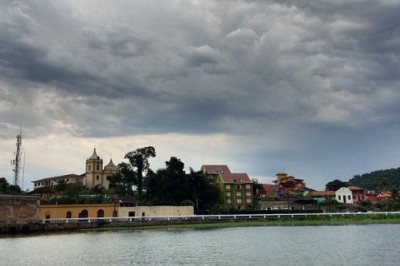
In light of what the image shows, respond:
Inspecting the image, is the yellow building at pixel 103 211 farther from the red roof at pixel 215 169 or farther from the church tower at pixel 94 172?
the church tower at pixel 94 172

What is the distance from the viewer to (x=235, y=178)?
116 m

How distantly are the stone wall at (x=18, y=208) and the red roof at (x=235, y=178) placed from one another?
52.9 meters

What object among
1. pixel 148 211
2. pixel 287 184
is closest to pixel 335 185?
pixel 287 184

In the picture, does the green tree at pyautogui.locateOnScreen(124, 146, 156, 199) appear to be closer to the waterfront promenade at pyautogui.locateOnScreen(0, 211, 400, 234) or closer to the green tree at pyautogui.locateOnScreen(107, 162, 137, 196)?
the green tree at pyautogui.locateOnScreen(107, 162, 137, 196)

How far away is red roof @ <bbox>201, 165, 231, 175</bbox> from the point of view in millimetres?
118000

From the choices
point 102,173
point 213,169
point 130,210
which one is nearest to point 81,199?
point 130,210

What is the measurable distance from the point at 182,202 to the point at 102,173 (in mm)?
55975

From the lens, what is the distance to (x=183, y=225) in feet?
243

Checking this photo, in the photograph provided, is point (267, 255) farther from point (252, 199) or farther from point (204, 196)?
point (252, 199)

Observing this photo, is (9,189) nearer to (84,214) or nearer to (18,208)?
(84,214)

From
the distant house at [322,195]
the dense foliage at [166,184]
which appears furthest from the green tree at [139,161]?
the distant house at [322,195]

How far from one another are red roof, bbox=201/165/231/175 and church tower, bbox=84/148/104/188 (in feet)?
123

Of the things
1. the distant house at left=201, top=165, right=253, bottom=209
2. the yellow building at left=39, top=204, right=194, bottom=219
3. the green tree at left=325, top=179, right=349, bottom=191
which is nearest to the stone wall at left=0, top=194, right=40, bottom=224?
the yellow building at left=39, top=204, right=194, bottom=219

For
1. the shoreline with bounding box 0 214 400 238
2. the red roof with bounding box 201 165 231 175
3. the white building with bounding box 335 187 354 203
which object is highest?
the red roof with bounding box 201 165 231 175
